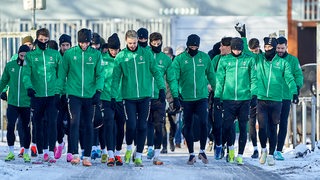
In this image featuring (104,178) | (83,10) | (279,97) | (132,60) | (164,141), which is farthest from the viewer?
(83,10)

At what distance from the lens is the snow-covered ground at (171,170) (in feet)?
49.9

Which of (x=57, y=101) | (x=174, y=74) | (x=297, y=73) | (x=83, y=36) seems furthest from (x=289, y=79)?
(x=57, y=101)

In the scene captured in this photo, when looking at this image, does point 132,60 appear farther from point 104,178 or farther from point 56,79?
point 104,178

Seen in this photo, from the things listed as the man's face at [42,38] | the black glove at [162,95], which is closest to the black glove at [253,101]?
the black glove at [162,95]

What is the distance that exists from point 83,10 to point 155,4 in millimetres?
2036

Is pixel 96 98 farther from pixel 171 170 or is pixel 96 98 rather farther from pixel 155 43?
pixel 155 43

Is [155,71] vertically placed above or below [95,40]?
below

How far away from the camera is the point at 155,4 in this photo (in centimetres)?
3388

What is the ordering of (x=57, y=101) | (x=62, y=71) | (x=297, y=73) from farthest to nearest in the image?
1. (x=297, y=73)
2. (x=57, y=101)
3. (x=62, y=71)

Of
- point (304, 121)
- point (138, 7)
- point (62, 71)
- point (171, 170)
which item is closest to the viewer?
point (171, 170)

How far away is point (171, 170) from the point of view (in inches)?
638

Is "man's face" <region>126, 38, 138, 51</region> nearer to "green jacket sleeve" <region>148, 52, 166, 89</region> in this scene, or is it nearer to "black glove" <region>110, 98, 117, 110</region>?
"green jacket sleeve" <region>148, 52, 166, 89</region>

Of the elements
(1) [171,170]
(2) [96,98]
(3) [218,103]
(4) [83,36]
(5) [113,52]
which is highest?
(4) [83,36]

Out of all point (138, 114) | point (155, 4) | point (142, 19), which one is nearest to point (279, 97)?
point (138, 114)
